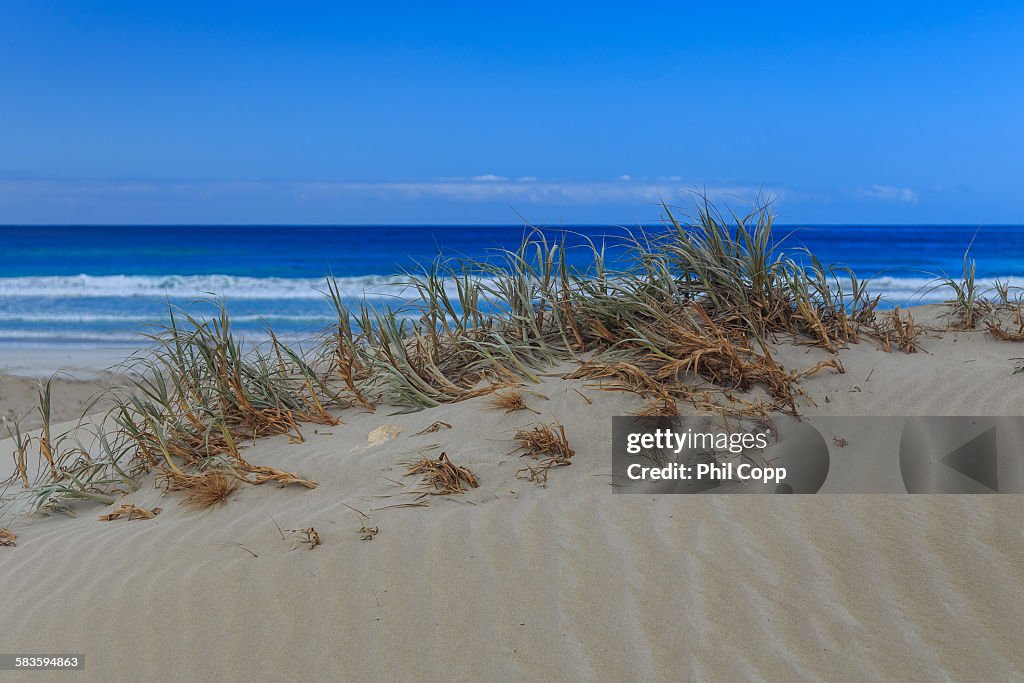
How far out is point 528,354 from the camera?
13.8 feet

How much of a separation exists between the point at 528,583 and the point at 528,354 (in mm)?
1777

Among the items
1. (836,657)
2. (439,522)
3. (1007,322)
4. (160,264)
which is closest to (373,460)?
(439,522)

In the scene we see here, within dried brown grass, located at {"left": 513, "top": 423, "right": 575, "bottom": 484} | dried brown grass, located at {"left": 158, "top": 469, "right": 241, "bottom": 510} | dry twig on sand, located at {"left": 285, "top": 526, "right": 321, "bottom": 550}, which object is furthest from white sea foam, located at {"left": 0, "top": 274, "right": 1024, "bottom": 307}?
dry twig on sand, located at {"left": 285, "top": 526, "right": 321, "bottom": 550}

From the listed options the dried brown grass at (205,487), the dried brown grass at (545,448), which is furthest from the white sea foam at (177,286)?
the dried brown grass at (545,448)

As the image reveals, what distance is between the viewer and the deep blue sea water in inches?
522

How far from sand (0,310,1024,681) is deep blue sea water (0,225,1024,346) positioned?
2209 mm

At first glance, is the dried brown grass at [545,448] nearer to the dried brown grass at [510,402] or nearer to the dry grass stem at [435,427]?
the dried brown grass at [510,402]

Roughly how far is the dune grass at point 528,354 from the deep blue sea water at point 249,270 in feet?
1.78

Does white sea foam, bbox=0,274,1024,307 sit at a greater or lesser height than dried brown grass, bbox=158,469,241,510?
greater

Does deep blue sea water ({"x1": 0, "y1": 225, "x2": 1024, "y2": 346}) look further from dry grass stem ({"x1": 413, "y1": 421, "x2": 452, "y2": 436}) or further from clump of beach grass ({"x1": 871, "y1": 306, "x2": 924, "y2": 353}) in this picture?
dry grass stem ({"x1": 413, "y1": 421, "x2": 452, "y2": 436})

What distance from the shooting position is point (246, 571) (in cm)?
280

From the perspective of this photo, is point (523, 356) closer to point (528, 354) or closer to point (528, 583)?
point (528, 354)

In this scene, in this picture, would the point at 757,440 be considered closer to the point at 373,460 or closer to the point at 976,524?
the point at 976,524

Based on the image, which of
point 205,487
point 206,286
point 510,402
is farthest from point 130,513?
point 206,286
